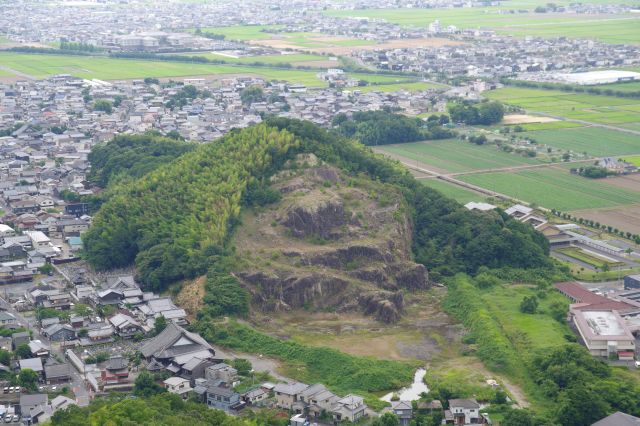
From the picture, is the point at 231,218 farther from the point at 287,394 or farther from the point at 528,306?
the point at 287,394

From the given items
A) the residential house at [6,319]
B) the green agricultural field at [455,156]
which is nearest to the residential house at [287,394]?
the residential house at [6,319]

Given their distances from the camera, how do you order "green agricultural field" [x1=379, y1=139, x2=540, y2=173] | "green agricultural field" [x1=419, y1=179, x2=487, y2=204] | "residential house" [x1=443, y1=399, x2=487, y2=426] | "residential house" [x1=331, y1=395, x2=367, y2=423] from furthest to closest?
"green agricultural field" [x1=379, y1=139, x2=540, y2=173]
"green agricultural field" [x1=419, y1=179, x2=487, y2=204]
"residential house" [x1=331, y1=395, x2=367, y2=423]
"residential house" [x1=443, y1=399, x2=487, y2=426]

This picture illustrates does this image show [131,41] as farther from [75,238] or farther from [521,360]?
[521,360]

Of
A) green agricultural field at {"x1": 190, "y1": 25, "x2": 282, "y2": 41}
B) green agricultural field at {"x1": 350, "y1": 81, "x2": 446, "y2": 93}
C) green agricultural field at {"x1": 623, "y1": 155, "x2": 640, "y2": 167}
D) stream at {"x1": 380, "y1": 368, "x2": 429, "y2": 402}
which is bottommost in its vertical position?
stream at {"x1": 380, "y1": 368, "x2": 429, "y2": 402}

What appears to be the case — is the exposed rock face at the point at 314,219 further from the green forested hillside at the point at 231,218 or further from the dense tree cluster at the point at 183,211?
the dense tree cluster at the point at 183,211

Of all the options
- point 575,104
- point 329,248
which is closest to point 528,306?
point 329,248

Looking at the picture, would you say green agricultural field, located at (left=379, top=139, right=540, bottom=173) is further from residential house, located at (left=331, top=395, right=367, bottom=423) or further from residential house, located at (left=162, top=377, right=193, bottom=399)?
residential house, located at (left=331, top=395, right=367, bottom=423)

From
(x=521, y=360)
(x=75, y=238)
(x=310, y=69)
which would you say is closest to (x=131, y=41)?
(x=310, y=69)

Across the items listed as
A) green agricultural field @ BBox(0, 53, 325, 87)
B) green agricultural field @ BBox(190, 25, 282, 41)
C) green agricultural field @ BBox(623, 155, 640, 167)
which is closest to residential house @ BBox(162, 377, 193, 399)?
green agricultural field @ BBox(623, 155, 640, 167)
